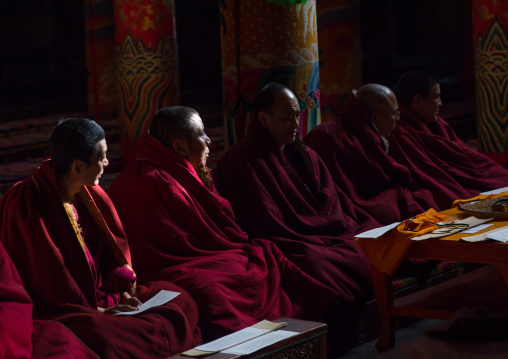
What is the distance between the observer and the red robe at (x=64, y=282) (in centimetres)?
321

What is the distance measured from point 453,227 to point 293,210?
35.1 inches

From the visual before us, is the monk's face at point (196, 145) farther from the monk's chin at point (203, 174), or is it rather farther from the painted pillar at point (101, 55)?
the painted pillar at point (101, 55)

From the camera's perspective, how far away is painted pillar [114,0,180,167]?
8742mm

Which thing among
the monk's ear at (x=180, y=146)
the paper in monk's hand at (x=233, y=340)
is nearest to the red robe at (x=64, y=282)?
the paper in monk's hand at (x=233, y=340)

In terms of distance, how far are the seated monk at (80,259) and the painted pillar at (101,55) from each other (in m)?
7.54

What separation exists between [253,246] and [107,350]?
137 cm

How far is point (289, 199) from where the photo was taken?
477cm

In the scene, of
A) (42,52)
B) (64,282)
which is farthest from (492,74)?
(42,52)

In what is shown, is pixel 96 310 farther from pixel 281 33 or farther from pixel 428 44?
pixel 428 44

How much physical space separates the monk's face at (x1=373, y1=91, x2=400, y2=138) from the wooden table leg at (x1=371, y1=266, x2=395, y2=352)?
1673 millimetres

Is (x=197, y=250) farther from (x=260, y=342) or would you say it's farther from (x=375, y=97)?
(x=375, y=97)

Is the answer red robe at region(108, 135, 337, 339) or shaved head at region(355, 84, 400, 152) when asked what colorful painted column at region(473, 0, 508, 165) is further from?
red robe at region(108, 135, 337, 339)

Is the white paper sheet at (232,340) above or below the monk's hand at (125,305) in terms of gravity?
below

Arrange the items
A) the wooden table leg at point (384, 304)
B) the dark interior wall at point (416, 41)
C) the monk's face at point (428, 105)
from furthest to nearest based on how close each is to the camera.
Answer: the dark interior wall at point (416, 41) → the monk's face at point (428, 105) → the wooden table leg at point (384, 304)
